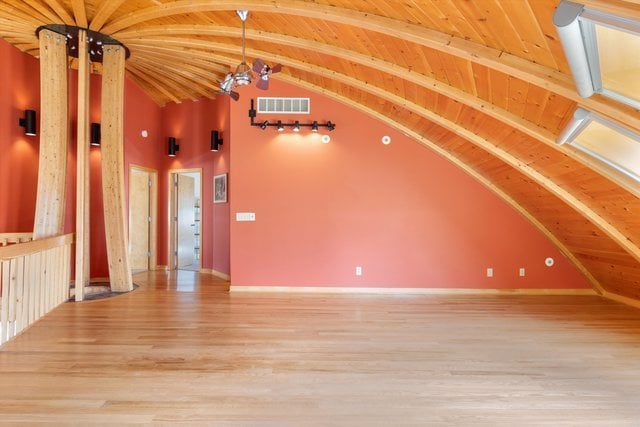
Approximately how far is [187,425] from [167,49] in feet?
16.3

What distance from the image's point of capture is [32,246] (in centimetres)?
409

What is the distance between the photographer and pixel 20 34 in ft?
16.6

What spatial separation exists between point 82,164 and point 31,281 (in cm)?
188

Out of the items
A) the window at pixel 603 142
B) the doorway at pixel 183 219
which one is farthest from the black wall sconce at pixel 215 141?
the window at pixel 603 142

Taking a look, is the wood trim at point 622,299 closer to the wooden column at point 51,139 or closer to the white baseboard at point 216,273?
the white baseboard at point 216,273

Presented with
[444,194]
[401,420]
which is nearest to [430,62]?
[444,194]

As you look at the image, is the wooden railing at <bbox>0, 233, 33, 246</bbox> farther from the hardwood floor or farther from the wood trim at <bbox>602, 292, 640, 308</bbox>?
the wood trim at <bbox>602, 292, 640, 308</bbox>

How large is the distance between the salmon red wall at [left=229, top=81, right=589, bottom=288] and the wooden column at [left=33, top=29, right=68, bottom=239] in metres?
2.44

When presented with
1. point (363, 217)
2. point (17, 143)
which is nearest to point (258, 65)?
point (363, 217)

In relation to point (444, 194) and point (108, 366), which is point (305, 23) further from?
point (108, 366)

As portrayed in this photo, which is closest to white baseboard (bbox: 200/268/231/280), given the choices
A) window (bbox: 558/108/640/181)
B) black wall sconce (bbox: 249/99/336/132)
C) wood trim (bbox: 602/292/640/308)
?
black wall sconce (bbox: 249/99/336/132)

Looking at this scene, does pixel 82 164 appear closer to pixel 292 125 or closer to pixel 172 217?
pixel 172 217

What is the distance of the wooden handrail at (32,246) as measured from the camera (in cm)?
355

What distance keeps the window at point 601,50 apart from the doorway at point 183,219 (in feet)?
22.3
